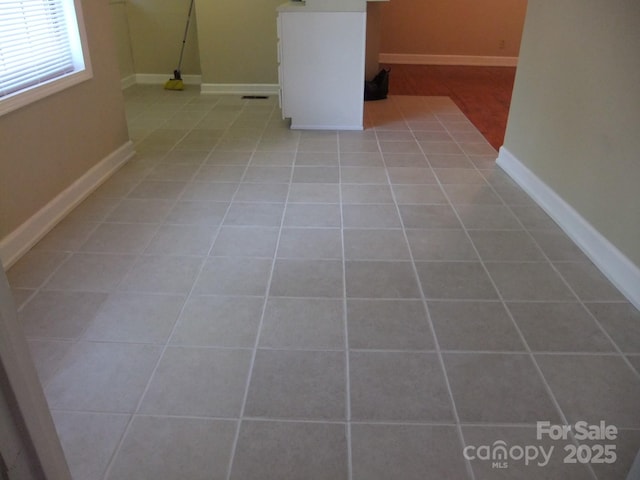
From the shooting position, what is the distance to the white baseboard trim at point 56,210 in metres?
2.39

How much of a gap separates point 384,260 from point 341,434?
1.04 metres

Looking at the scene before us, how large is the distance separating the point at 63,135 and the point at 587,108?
2739 millimetres

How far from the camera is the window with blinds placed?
2.42 metres

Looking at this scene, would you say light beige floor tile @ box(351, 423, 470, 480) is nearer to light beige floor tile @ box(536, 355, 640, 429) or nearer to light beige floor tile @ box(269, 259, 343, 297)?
light beige floor tile @ box(536, 355, 640, 429)

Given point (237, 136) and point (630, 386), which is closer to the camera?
point (630, 386)

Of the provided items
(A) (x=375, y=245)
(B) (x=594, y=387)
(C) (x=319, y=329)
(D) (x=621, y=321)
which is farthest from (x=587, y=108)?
(C) (x=319, y=329)

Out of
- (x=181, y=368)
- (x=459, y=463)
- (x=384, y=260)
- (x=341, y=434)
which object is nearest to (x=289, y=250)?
(x=384, y=260)

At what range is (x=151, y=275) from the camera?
2.28 m

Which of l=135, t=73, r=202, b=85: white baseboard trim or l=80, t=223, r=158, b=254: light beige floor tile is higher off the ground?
l=135, t=73, r=202, b=85: white baseboard trim

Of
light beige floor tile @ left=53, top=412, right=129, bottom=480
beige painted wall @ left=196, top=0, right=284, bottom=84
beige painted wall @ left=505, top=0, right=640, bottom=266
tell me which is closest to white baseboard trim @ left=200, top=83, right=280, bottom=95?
beige painted wall @ left=196, top=0, right=284, bottom=84

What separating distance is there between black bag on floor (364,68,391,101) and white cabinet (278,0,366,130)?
1.01 m

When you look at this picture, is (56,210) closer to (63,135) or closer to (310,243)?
(63,135)

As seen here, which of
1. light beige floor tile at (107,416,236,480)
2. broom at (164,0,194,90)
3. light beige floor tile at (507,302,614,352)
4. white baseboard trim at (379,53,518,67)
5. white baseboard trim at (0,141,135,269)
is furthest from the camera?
white baseboard trim at (379,53,518,67)

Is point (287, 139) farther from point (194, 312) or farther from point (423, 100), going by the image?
point (194, 312)
